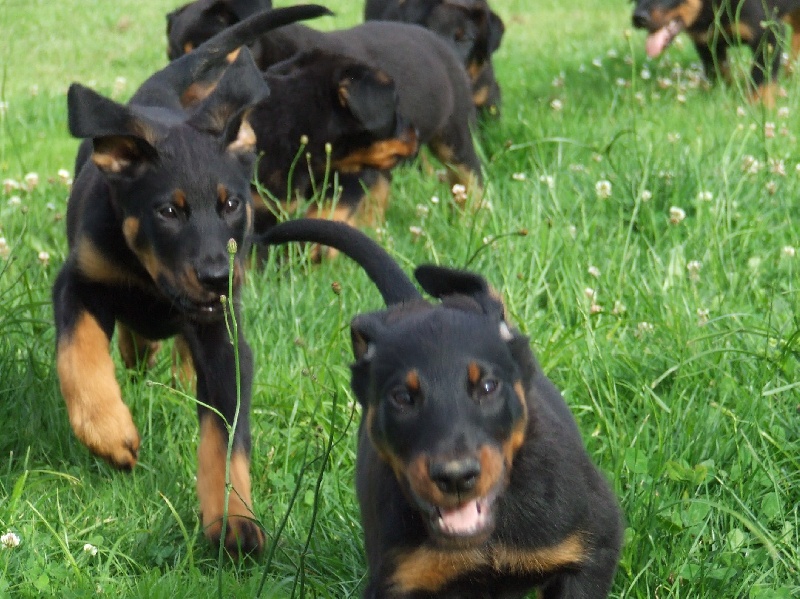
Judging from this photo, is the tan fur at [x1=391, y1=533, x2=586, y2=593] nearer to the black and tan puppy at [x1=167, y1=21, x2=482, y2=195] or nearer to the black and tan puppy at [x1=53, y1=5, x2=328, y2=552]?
the black and tan puppy at [x1=53, y1=5, x2=328, y2=552]

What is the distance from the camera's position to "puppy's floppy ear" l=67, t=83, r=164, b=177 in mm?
2916

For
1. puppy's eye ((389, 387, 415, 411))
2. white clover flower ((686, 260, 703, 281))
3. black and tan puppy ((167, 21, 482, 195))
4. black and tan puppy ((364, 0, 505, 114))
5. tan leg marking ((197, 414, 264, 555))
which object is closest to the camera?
puppy's eye ((389, 387, 415, 411))

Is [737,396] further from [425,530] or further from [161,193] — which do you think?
[161,193]

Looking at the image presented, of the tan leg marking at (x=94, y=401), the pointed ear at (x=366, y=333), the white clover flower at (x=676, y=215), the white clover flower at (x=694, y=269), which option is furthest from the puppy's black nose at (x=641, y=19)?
the pointed ear at (x=366, y=333)

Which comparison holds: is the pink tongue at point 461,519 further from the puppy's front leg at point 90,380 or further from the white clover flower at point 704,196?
the white clover flower at point 704,196

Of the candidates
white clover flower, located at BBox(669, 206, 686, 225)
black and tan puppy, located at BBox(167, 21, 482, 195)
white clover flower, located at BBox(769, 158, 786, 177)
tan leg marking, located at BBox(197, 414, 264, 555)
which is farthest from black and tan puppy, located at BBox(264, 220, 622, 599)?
black and tan puppy, located at BBox(167, 21, 482, 195)

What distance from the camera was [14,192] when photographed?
534 cm

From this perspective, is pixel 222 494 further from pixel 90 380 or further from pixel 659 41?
pixel 659 41

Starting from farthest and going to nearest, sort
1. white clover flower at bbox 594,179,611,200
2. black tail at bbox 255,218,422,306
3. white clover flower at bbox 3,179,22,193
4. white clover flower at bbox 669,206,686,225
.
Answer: white clover flower at bbox 3,179,22,193
white clover flower at bbox 594,179,611,200
white clover flower at bbox 669,206,686,225
black tail at bbox 255,218,422,306

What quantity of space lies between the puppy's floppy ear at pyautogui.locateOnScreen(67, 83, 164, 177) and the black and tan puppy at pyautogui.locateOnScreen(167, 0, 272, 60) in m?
2.53

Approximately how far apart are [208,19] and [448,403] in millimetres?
3912

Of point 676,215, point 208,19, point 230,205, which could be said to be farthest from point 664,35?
point 230,205

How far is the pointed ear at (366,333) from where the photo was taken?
2215mm

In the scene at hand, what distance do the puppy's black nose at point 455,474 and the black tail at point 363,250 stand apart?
2.09 feet
